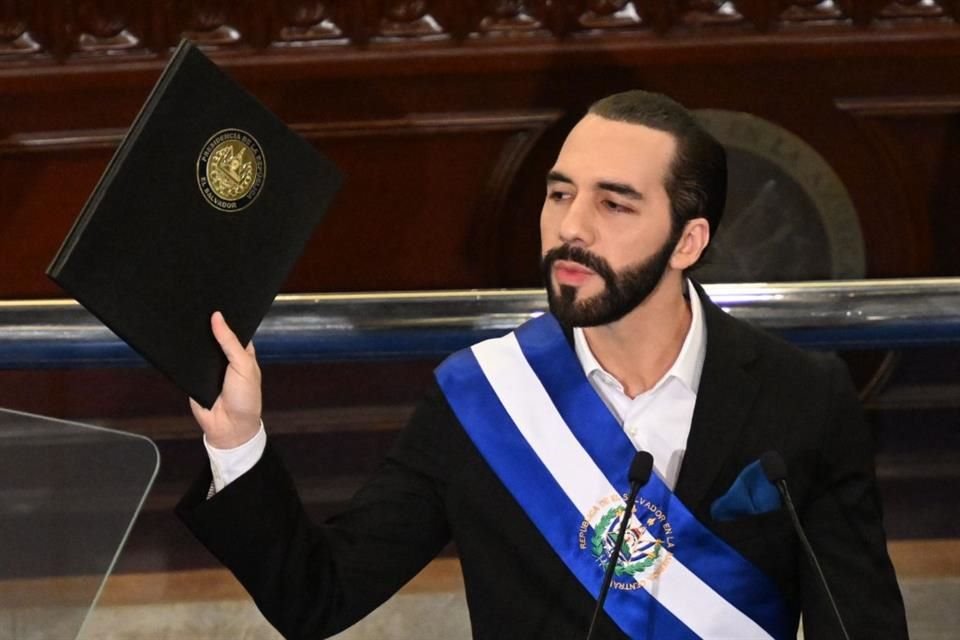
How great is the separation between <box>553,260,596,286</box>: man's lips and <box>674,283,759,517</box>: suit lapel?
0.76ft

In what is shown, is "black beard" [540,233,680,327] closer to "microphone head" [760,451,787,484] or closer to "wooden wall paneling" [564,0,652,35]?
"microphone head" [760,451,787,484]

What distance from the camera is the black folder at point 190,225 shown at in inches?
61.5

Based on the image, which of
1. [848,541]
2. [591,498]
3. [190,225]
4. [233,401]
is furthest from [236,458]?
[848,541]

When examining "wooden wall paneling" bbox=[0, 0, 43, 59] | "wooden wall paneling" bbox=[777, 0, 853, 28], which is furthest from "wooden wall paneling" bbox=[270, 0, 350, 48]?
"wooden wall paneling" bbox=[777, 0, 853, 28]

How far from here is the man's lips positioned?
1816 mm

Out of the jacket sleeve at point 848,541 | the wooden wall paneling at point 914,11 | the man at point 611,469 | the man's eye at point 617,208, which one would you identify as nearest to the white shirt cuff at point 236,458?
the man at point 611,469

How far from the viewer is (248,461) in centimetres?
177

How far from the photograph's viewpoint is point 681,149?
6.15 feet

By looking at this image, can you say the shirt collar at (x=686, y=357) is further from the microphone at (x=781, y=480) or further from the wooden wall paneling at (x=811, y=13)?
the wooden wall paneling at (x=811, y=13)

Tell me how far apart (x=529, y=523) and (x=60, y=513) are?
615 millimetres

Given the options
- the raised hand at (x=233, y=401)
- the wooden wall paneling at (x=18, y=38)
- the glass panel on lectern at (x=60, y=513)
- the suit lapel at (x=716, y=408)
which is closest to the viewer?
the glass panel on lectern at (x=60, y=513)

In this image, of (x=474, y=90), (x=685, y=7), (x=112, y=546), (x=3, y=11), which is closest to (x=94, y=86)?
(x=3, y=11)

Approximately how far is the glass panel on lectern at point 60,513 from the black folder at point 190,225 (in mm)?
114

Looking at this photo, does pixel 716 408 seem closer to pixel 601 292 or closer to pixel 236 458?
pixel 601 292
